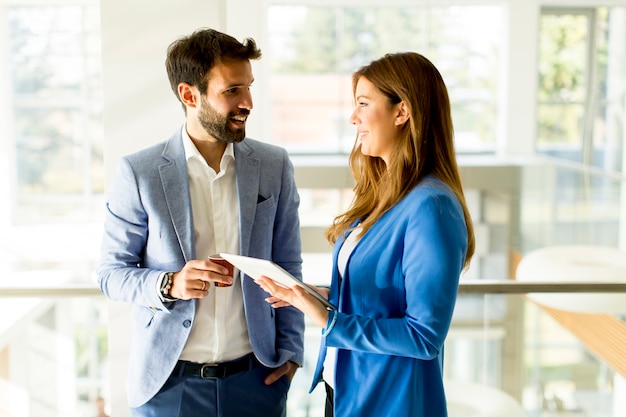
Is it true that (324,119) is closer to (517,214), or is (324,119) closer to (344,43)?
(344,43)

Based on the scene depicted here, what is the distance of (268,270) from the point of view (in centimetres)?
154

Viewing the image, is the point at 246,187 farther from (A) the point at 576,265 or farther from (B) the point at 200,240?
(A) the point at 576,265

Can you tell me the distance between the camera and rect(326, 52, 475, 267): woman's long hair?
1594 millimetres

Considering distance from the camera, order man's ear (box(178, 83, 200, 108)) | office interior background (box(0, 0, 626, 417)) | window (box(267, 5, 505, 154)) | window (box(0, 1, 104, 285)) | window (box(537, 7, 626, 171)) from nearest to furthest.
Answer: man's ear (box(178, 83, 200, 108)) < office interior background (box(0, 0, 626, 417)) < window (box(0, 1, 104, 285)) < window (box(537, 7, 626, 171)) < window (box(267, 5, 505, 154))

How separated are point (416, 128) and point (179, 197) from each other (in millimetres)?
629

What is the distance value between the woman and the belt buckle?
0.28 metres

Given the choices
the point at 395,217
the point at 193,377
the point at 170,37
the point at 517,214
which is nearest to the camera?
the point at 395,217

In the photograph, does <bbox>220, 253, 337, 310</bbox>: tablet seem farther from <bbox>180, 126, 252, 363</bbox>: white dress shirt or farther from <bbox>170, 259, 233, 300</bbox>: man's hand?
<bbox>180, 126, 252, 363</bbox>: white dress shirt

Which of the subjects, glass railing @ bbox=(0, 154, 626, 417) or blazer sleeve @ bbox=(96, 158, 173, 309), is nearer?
blazer sleeve @ bbox=(96, 158, 173, 309)

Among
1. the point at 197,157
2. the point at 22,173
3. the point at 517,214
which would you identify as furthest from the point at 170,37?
the point at 22,173

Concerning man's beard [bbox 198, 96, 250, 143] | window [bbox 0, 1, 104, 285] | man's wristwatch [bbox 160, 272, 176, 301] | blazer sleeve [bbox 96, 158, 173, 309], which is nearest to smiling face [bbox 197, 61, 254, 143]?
man's beard [bbox 198, 96, 250, 143]

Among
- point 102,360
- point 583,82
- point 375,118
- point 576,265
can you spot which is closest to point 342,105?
point 583,82

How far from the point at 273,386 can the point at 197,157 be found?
64 centimetres

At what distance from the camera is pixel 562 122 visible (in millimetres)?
13484
